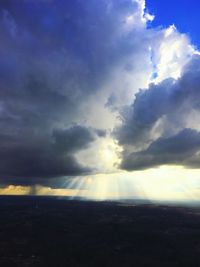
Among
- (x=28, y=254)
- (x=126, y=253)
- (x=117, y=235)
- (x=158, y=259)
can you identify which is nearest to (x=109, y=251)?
(x=126, y=253)

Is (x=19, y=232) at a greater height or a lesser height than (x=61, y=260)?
greater

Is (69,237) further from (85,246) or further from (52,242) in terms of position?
(85,246)

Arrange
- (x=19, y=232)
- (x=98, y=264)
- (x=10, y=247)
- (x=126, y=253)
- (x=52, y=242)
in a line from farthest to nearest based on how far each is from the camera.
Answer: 1. (x=19, y=232)
2. (x=52, y=242)
3. (x=10, y=247)
4. (x=126, y=253)
5. (x=98, y=264)

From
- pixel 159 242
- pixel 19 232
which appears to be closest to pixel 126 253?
pixel 159 242

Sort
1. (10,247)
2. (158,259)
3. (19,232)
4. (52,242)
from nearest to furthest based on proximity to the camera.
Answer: (158,259)
(10,247)
(52,242)
(19,232)

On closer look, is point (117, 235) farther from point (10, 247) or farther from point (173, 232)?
point (10, 247)

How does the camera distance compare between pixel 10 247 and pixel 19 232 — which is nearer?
pixel 10 247

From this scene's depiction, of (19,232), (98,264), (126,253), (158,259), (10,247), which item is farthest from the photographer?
Result: (19,232)

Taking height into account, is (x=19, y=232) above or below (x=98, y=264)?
above

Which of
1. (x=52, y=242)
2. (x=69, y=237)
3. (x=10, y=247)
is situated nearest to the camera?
(x=10, y=247)
